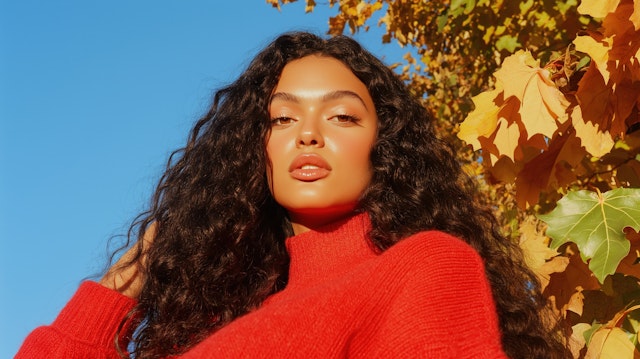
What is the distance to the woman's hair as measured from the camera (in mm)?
2254

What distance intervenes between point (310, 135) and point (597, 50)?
2.32ft

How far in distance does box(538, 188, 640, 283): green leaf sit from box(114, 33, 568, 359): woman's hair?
0.83ft

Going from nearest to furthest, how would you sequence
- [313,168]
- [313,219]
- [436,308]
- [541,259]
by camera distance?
[436,308] → [313,168] → [313,219] → [541,259]

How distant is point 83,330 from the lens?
7.51 feet

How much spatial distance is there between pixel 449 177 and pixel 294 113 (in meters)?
0.51

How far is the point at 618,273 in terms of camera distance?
2332mm

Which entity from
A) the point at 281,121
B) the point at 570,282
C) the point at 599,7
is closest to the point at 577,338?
the point at 570,282

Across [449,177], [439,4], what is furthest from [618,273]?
[439,4]

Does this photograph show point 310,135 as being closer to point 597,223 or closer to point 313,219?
point 313,219

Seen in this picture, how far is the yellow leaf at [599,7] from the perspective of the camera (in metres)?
1.96

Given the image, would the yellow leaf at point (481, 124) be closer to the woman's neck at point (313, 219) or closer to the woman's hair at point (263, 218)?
the woman's hair at point (263, 218)

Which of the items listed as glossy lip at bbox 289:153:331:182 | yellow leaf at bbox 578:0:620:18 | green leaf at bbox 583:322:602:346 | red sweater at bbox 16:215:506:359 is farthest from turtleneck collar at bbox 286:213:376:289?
yellow leaf at bbox 578:0:620:18

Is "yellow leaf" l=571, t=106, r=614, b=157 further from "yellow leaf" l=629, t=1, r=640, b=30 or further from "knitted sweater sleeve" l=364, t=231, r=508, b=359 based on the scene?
"knitted sweater sleeve" l=364, t=231, r=508, b=359

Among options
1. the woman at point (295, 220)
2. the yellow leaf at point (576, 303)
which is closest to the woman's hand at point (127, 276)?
the woman at point (295, 220)
